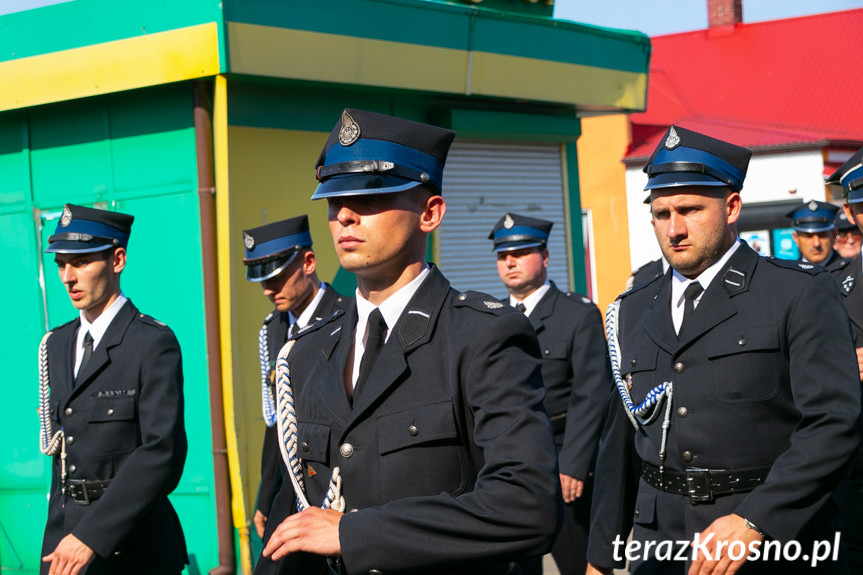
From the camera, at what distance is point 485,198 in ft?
34.2

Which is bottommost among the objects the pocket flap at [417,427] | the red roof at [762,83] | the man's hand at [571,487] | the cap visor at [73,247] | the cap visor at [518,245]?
the man's hand at [571,487]

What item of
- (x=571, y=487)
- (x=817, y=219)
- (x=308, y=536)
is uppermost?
(x=817, y=219)

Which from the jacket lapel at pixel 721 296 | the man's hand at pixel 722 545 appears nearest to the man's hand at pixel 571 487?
the jacket lapel at pixel 721 296

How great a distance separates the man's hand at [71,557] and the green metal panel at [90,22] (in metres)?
4.09

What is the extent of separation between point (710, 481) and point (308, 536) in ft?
5.74

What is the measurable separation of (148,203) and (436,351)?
5.93 m

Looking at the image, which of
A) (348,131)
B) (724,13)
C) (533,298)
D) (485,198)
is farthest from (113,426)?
(724,13)

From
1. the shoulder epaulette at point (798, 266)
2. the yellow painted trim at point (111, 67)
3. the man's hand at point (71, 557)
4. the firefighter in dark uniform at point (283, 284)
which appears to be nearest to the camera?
the shoulder epaulette at point (798, 266)

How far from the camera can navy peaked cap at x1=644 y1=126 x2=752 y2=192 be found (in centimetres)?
407

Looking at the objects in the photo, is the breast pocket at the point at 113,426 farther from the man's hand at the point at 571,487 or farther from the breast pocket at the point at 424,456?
the man's hand at the point at 571,487

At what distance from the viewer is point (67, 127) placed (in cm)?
867

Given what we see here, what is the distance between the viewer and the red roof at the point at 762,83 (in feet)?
79.8

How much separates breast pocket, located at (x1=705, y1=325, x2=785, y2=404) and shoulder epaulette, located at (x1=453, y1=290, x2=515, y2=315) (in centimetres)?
128

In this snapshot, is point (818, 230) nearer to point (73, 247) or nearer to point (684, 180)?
point (684, 180)
